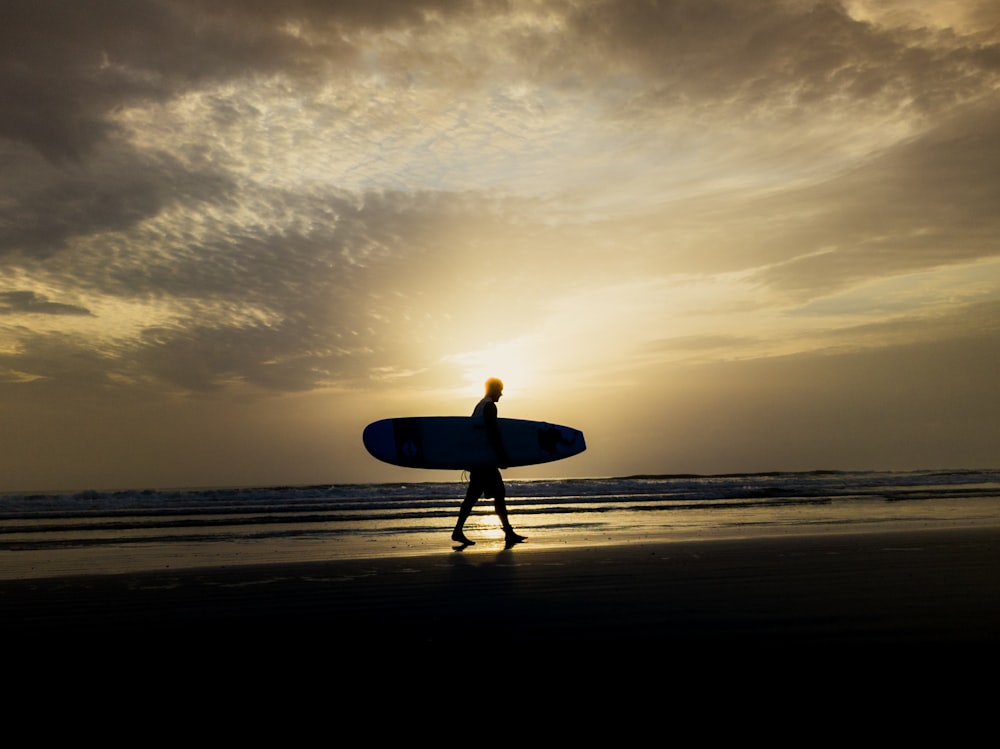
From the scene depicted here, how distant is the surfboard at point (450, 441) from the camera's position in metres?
14.2

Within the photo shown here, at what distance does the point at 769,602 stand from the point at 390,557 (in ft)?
20.3

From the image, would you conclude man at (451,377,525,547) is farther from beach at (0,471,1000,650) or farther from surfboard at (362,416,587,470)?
surfboard at (362,416,587,470)

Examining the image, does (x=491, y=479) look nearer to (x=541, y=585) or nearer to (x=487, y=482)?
(x=487, y=482)

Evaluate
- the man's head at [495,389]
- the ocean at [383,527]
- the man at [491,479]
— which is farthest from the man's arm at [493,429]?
the ocean at [383,527]

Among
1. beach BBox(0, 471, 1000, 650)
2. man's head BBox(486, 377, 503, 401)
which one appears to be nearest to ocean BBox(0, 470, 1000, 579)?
beach BBox(0, 471, 1000, 650)

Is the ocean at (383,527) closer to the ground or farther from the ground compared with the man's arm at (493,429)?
closer to the ground

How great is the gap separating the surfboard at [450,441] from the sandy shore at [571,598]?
4.00 metres

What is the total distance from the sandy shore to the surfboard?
3997 mm

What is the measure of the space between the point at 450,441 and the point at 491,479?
80.8 inches

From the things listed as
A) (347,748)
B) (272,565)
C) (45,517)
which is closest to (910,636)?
(347,748)

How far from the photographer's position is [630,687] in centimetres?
366

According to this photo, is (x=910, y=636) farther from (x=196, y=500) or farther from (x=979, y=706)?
(x=196, y=500)

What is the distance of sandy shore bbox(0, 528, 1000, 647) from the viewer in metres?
5.01

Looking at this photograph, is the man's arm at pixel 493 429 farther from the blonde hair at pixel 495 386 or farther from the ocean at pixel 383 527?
the ocean at pixel 383 527
